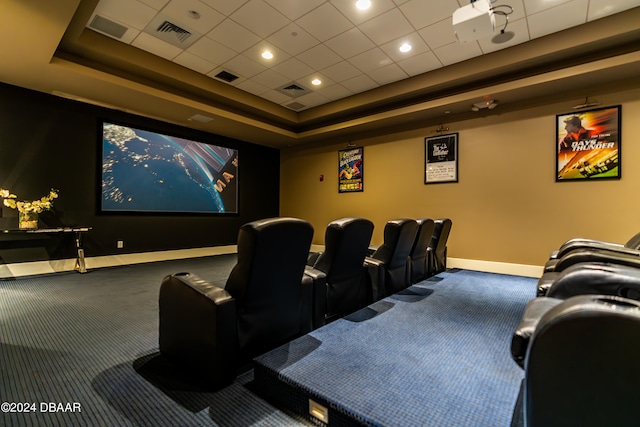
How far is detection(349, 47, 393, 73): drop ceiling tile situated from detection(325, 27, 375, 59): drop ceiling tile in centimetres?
12

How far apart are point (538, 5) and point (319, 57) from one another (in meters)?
2.79

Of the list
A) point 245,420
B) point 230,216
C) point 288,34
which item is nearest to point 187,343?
point 245,420

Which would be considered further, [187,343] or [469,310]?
[469,310]

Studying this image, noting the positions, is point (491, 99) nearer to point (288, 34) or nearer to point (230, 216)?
point (288, 34)

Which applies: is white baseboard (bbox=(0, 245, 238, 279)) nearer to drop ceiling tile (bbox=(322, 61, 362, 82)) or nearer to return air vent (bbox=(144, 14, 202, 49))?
return air vent (bbox=(144, 14, 202, 49))

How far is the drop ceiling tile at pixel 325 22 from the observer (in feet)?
11.6

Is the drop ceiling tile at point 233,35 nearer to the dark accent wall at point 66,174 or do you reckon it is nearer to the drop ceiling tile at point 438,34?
the drop ceiling tile at point 438,34

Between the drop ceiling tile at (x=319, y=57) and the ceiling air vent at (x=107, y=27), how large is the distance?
2404 millimetres

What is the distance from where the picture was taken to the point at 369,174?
22.3 ft

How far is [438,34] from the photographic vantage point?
397cm

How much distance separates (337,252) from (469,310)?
147 cm

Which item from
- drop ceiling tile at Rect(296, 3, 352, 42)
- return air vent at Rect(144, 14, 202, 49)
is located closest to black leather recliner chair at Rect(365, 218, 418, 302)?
drop ceiling tile at Rect(296, 3, 352, 42)

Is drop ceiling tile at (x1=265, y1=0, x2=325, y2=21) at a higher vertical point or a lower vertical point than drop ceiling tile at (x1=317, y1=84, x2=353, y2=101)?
lower

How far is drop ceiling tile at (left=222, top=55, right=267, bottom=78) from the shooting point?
4695mm
